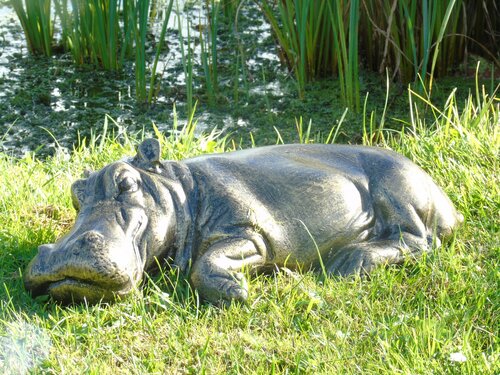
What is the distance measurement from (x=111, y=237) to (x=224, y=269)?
16.6 inches

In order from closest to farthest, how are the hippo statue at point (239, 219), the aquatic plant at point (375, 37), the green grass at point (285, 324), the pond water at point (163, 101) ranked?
the green grass at point (285, 324), the hippo statue at point (239, 219), the aquatic plant at point (375, 37), the pond water at point (163, 101)

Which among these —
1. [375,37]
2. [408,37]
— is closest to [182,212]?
[408,37]

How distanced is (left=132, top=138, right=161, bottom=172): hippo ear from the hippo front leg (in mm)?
399

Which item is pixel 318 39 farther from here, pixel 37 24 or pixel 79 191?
pixel 79 191

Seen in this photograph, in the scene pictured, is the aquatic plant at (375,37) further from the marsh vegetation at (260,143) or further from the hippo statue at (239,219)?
the hippo statue at (239,219)

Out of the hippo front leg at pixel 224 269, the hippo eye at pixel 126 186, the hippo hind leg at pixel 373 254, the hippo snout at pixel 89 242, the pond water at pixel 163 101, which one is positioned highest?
the hippo eye at pixel 126 186

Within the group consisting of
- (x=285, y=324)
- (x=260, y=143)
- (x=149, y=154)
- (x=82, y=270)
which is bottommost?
(x=260, y=143)

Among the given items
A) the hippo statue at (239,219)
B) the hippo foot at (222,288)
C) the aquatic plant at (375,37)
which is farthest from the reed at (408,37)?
the hippo foot at (222,288)

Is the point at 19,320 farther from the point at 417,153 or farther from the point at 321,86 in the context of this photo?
the point at 321,86

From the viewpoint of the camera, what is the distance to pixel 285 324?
3.08 m

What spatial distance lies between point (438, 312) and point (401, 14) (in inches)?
123

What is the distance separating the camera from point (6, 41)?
7.73 meters

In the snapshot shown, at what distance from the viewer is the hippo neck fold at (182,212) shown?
10.9ft

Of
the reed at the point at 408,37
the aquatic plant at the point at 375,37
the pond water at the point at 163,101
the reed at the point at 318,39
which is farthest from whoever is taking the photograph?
the pond water at the point at 163,101
